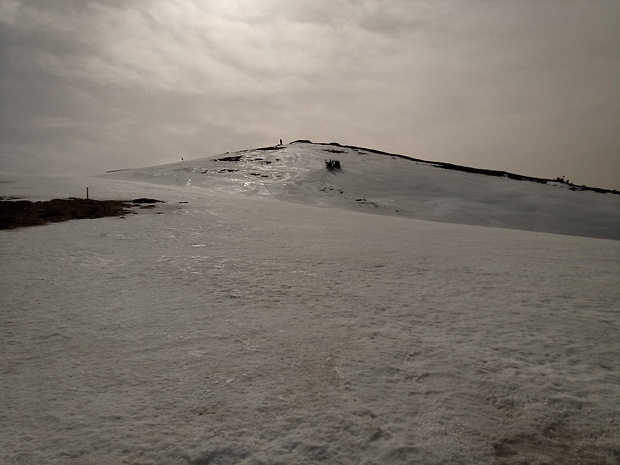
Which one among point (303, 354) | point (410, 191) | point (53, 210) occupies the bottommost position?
point (303, 354)

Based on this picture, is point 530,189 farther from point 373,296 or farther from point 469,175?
point 373,296

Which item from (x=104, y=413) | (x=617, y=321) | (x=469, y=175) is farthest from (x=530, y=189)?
(x=104, y=413)

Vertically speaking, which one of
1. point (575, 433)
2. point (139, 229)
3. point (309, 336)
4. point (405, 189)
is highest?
point (405, 189)

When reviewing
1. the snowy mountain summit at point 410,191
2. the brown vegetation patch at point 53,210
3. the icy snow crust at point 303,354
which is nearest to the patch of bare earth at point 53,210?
the brown vegetation patch at point 53,210

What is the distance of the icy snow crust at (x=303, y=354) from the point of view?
68.7 inches

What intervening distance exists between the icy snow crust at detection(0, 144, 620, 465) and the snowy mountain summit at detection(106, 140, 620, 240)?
9487mm

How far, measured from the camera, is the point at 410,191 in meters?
17.8

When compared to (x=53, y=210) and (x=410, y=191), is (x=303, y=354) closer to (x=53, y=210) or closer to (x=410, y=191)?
(x=53, y=210)

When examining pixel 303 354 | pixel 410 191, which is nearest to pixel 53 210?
pixel 303 354

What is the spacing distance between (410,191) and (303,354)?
16.2 meters

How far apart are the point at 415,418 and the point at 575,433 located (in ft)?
2.42

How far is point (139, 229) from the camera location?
676 cm

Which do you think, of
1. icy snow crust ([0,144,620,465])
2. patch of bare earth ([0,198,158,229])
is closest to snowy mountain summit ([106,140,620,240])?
patch of bare earth ([0,198,158,229])

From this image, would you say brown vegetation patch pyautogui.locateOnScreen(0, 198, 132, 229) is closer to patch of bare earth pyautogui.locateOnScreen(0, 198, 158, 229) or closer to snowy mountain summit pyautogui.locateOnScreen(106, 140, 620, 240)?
patch of bare earth pyautogui.locateOnScreen(0, 198, 158, 229)
